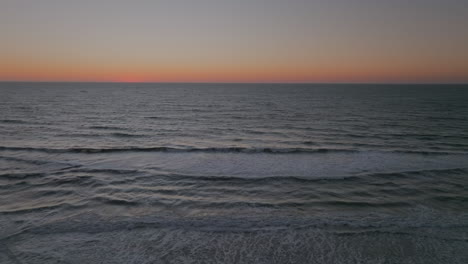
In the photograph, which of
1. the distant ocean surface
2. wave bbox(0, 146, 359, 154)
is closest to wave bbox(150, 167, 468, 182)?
the distant ocean surface

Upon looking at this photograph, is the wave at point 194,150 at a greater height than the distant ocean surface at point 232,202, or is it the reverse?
the wave at point 194,150

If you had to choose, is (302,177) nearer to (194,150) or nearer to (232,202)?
(232,202)

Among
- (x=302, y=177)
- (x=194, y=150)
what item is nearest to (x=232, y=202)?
(x=302, y=177)

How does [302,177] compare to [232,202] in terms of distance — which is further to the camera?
[302,177]

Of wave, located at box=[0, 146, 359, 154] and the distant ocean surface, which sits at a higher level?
wave, located at box=[0, 146, 359, 154]

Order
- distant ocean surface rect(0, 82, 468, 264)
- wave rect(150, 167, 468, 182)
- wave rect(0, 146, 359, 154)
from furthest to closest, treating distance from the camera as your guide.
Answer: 1. wave rect(0, 146, 359, 154)
2. wave rect(150, 167, 468, 182)
3. distant ocean surface rect(0, 82, 468, 264)

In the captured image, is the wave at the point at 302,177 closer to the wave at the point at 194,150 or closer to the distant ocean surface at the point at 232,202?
the distant ocean surface at the point at 232,202

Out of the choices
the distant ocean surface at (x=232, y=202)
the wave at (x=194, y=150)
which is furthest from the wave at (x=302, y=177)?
the wave at (x=194, y=150)

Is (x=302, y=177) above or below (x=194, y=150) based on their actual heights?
below

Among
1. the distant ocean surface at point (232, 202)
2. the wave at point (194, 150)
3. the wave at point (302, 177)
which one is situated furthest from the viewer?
the wave at point (194, 150)

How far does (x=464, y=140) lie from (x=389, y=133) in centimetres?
547

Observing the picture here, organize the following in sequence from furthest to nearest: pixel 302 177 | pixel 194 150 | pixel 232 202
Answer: pixel 194 150
pixel 302 177
pixel 232 202

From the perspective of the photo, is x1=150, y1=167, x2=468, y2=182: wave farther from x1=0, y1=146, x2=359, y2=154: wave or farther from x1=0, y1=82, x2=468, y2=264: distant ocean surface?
x1=0, y1=146, x2=359, y2=154: wave

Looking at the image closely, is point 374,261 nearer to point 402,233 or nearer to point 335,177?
point 402,233
